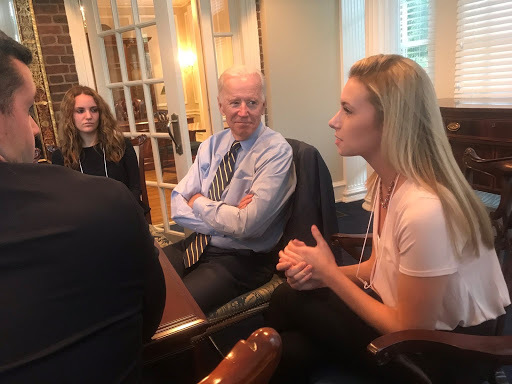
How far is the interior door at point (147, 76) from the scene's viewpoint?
2.52 meters

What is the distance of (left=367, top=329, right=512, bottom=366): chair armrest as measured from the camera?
2.84ft

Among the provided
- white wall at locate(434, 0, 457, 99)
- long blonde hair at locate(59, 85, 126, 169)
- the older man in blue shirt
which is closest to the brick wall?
long blonde hair at locate(59, 85, 126, 169)

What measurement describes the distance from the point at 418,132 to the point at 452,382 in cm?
64

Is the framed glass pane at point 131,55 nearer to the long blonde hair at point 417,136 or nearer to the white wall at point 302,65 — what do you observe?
the white wall at point 302,65

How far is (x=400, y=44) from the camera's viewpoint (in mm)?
3732

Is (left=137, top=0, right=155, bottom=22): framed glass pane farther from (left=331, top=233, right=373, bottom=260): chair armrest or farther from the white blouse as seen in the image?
the white blouse

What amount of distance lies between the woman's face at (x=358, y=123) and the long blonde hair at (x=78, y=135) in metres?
1.65

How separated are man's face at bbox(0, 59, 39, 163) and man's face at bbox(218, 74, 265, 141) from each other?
110 cm

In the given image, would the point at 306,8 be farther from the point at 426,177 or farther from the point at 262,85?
the point at 426,177

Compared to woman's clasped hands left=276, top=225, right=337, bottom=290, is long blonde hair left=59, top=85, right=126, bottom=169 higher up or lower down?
higher up

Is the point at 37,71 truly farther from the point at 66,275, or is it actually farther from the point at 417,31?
the point at 417,31

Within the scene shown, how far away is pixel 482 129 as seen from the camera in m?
2.50

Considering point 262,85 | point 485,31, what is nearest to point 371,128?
point 262,85


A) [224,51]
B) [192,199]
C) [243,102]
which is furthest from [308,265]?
[224,51]
